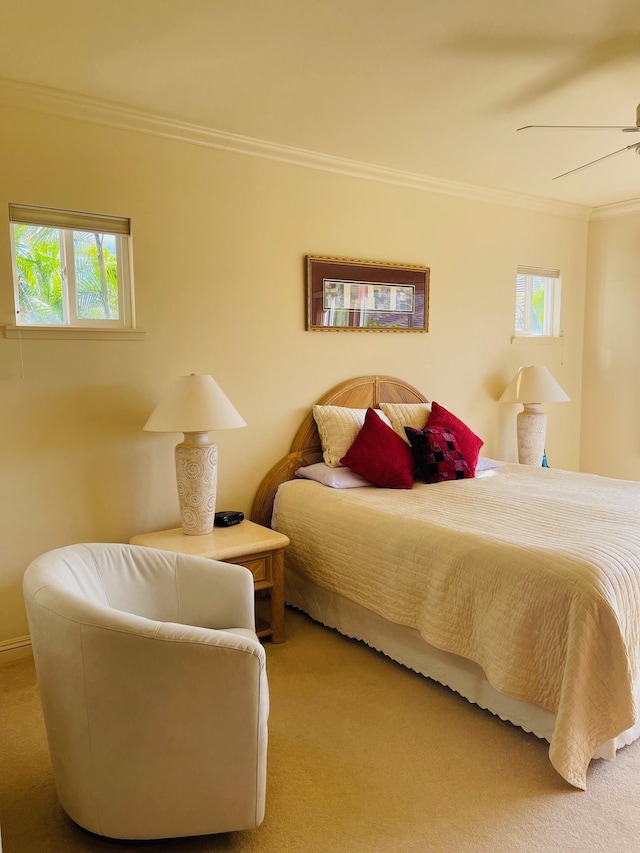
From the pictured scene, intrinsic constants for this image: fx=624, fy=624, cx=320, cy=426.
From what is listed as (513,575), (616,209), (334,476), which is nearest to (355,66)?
(334,476)

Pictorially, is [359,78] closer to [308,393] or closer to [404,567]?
[308,393]

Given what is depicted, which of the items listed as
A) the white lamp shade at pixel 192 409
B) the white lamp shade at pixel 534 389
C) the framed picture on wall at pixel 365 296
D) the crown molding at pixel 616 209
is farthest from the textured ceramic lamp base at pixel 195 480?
the crown molding at pixel 616 209

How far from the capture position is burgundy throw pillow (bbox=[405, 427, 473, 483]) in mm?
3596

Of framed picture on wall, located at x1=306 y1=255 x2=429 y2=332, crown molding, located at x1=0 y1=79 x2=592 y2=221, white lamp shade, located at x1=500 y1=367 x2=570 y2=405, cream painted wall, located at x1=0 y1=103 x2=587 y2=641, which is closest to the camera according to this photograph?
crown molding, located at x1=0 y1=79 x2=592 y2=221

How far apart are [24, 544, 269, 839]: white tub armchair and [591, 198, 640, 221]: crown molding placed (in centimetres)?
467

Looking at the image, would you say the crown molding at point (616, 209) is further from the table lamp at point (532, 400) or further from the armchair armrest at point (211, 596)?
the armchair armrest at point (211, 596)

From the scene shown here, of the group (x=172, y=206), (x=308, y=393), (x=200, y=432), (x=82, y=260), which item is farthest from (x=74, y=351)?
(x=308, y=393)

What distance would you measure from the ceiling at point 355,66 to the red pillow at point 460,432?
61.5 inches

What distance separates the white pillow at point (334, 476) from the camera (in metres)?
3.42

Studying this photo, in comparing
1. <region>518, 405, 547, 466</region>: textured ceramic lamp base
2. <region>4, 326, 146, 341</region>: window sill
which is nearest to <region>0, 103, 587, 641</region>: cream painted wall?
<region>4, 326, 146, 341</region>: window sill

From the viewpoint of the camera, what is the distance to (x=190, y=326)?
331cm

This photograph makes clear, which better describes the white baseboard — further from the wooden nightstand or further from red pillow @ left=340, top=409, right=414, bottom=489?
red pillow @ left=340, top=409, right=414, bottom=489

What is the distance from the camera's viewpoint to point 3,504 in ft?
9.29

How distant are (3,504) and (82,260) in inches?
48.6
